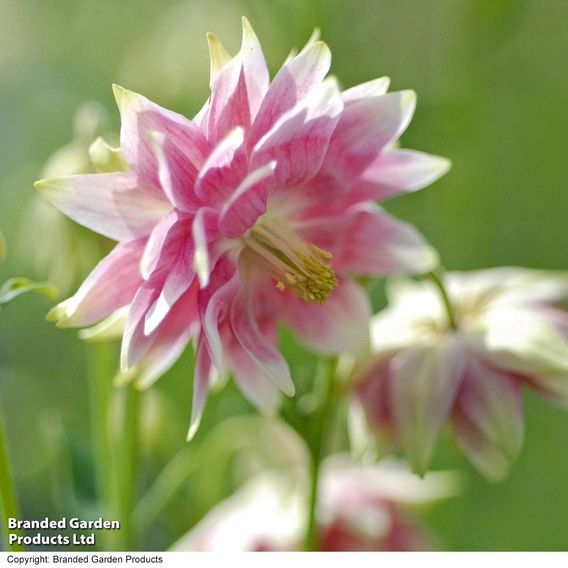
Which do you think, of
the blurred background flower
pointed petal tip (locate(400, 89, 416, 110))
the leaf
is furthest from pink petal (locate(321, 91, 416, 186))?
the blurred background flower

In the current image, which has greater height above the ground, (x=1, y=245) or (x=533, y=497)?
(x=1, y=245)

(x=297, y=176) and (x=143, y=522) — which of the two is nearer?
(x=297, y=176)

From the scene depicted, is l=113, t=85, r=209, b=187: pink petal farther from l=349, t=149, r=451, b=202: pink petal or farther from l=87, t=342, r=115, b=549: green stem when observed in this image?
l=87, t=342, r=115, b=549: green stem

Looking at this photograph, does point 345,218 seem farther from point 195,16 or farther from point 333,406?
point 195,16

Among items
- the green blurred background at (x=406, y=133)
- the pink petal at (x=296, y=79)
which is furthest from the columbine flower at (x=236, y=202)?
the green blurred background at (x=406, y=133)

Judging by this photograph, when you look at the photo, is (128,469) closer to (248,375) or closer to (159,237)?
(248,375)
